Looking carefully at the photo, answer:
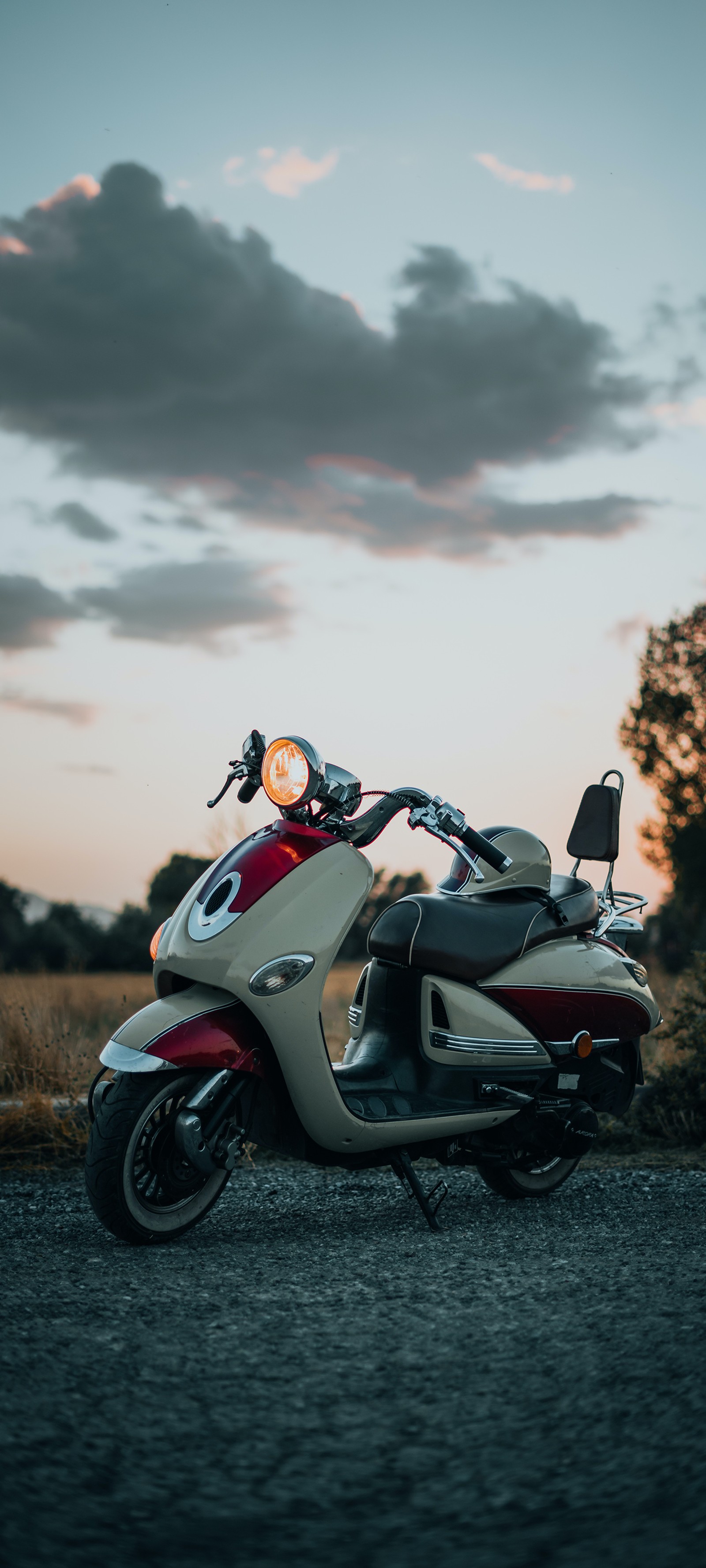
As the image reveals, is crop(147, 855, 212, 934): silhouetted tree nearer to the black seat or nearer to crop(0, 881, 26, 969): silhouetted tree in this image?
crop(0, 881, 26, 969): silhouetted tree

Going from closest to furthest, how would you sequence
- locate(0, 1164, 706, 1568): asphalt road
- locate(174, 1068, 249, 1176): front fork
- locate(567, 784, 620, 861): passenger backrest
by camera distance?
locate(0, 1164, 706, 1568): asphalt road, locate(174, 1068, 249, 1176): front fork, locate(567, 784, 620, 861): passenger backrest

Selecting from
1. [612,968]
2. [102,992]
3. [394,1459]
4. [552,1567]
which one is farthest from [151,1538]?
[102,992]

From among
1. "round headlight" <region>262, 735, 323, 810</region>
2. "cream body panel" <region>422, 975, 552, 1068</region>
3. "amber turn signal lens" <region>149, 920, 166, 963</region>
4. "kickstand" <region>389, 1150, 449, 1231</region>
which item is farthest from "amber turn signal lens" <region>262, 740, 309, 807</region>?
"kickstand" <region>389, 1150, 449, 1231</region>

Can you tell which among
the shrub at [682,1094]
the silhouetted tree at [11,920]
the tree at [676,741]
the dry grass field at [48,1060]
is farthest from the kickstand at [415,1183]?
the tree at [676,741]

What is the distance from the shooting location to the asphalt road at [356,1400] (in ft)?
6.20

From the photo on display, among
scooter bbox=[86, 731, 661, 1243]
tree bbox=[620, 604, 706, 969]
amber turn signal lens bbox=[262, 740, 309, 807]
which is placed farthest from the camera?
tree bbox=[620, 604, 706, 969]

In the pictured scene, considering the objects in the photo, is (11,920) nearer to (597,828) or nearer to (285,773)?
(597,828)

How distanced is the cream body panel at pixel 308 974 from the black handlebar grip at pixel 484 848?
0.43m

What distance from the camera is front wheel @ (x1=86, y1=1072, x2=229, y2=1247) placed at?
3.49 meters

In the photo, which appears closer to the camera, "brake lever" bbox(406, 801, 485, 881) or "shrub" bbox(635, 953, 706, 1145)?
"brake lever" bbox(406, 801, 485, 881)

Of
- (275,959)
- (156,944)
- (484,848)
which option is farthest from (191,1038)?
(484,848)

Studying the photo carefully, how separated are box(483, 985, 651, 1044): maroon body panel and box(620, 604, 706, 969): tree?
28894 mm

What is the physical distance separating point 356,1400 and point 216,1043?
133cm

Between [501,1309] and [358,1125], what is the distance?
850 millimetres
